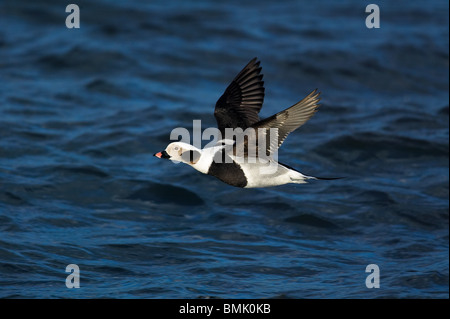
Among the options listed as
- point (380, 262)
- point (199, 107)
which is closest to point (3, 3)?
point (199, 107)

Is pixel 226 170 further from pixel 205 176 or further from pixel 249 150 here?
pixel 205 176

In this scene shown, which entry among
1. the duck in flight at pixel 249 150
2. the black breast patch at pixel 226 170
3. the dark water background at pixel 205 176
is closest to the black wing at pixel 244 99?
the duck in flight at pixel 249 150

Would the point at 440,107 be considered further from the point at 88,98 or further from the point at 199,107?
the point at 88,98

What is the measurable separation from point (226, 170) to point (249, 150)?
0.83ft

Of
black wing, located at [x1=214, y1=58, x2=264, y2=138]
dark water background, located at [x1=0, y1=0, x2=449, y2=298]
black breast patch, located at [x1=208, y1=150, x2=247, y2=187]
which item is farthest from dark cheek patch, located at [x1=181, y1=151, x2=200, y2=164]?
dark water background, located at [x1=0, y1=0, x2=449, y2=298]

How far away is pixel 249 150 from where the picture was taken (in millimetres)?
5930

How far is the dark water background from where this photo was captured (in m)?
7.00

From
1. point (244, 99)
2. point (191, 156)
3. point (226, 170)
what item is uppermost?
point (244, 99)

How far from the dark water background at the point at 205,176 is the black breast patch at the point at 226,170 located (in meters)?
1.11

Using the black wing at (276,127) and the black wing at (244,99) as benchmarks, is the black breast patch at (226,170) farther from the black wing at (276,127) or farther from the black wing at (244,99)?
the black wing at (244,99)

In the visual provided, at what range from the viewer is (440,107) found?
1127 centimetres

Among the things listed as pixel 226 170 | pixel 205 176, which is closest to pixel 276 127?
pixel 226 170

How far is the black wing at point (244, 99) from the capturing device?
6.56 meters

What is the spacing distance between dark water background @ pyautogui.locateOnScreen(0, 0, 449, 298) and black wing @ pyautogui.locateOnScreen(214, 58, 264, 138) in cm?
148
